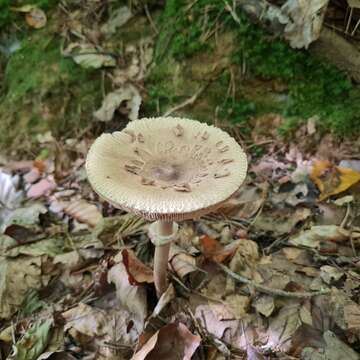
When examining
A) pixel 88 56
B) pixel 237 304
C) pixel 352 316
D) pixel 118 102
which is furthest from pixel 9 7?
pixel 352 316

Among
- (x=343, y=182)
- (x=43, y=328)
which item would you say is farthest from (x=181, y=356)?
(x=343, y=182)

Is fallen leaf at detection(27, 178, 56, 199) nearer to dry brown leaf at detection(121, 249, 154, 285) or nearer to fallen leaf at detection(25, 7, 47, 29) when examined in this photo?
dry brown leaf at detection(121, 249, 154, 285)

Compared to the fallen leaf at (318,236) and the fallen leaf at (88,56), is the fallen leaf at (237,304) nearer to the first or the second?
the fallen leaf at (318,236)

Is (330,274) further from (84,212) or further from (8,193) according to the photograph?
(8,193)

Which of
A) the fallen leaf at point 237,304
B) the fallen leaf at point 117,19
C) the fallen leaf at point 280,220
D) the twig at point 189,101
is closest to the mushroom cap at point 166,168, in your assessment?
the fallen leaf at point 237,304

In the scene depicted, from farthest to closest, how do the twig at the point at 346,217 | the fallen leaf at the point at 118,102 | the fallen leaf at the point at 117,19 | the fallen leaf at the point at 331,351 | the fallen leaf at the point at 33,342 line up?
the fallen leaf at the point at 117,19 → the fallen leaf at the point at 118,102 → the twig at the point at 346,217 → the fallen leaf at the point at 33,342 → the fallen leaf at the point at 331,351

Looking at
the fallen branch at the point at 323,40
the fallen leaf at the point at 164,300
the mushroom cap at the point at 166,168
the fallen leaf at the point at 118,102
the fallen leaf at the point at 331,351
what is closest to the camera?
the mushroom cap at the point at 166,168

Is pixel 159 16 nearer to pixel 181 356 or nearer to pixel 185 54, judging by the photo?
pixel 185 54

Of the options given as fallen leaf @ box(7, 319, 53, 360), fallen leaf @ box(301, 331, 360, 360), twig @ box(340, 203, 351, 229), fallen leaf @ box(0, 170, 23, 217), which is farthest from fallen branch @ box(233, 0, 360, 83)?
fallen leaf @ box(7, 319, 53, 360)
